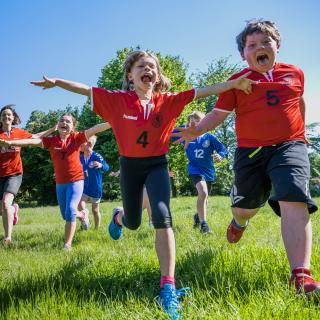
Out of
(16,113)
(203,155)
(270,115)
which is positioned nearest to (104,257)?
(270,115)

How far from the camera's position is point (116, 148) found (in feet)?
104

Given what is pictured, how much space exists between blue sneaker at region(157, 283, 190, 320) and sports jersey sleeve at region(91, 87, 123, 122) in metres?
1.92

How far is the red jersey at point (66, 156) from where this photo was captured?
6.46 metres

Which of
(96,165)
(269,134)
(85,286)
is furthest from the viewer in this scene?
(96,165)

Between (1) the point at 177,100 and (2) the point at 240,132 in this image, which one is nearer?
(2) the point at 240,132

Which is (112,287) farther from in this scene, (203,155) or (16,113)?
(16,113)

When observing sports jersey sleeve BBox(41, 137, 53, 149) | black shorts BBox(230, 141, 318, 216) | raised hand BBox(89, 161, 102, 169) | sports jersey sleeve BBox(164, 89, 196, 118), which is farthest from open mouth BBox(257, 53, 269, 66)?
raised hand BBox(89, 161, 102, 169)

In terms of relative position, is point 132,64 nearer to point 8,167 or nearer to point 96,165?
point 8,167

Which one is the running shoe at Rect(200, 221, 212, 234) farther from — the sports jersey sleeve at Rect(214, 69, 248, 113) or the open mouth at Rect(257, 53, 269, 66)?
the open mouth at Rect(257, 53, 269, 66)

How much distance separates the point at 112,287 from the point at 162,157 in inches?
54.5

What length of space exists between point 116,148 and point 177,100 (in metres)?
28.0

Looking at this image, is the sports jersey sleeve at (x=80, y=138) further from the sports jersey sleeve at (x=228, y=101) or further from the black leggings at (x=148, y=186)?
the sports jersey sleeve at (x=228, y=101)

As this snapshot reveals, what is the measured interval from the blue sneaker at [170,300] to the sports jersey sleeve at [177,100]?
6.13ft

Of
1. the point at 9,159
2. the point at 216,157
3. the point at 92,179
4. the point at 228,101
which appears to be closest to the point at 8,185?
the point at 9,159
